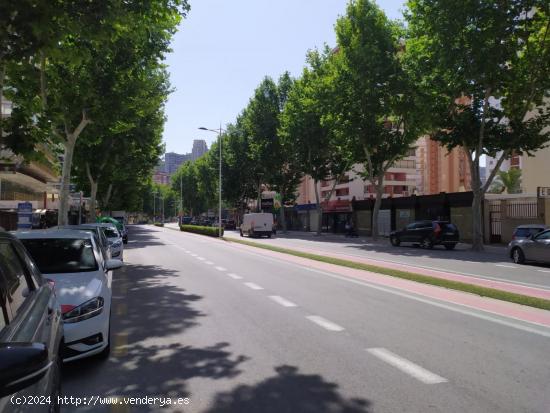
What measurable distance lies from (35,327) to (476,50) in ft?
83.9

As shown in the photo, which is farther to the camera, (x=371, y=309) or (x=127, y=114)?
(x=127, y=114)

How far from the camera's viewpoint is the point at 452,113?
2820 cm

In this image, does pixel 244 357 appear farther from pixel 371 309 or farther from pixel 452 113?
pixel 452 113

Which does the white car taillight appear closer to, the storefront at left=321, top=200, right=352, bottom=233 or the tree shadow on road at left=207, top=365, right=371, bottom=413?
the tree shadow on road at left=207, top=365, right=371, bottom=413

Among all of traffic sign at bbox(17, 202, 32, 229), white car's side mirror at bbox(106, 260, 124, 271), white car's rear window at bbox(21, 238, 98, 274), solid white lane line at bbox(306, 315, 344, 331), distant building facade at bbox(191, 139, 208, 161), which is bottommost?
solid white lane line at bbox(306, 315, 344, 331)

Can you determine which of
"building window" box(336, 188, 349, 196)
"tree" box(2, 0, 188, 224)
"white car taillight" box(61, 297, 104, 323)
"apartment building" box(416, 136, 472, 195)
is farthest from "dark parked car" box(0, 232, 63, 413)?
"building window" box(336, 188, 349, 196)

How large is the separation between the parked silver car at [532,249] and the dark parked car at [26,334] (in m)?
17.7

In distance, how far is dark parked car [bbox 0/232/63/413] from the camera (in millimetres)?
1982

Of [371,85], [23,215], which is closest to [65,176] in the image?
[23,215]

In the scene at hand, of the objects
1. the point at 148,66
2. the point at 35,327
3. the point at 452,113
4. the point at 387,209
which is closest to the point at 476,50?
the point at 452,113

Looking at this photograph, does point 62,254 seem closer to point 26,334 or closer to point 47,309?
point 47,309

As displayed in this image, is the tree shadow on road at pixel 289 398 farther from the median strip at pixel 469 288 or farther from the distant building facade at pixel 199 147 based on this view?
the distant building facade at pixel 199 147

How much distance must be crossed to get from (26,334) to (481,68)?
25.7 metres

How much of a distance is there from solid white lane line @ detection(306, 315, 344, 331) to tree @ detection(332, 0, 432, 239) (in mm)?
26990
